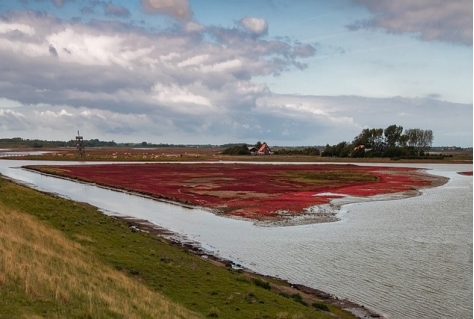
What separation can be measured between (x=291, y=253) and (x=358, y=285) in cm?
686

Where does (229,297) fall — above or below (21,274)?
below

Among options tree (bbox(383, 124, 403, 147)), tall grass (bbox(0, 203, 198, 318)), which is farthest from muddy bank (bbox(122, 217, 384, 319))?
tree (bbox(383, 124, 403, 147))

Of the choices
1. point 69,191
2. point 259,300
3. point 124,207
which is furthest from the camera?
point 69,191

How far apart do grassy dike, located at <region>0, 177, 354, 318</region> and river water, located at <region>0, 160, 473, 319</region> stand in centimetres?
301

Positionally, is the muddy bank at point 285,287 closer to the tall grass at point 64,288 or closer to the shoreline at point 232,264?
the shoreline at point 232,264

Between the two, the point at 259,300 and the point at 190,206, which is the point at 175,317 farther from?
the point at 190,206

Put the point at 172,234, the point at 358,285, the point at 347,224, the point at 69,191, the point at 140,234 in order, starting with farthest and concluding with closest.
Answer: the point at 69,191, the point at 347,224, the point at 172,234, the point at 140,234, the point at 358,285

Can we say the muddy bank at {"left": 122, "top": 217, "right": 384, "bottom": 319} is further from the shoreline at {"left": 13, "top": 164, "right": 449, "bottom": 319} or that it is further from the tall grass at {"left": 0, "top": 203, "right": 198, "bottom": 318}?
the tall grass at {"left": 0, "top": 203, "right": 198, "bottom": 318}

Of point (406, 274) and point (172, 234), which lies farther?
point (172, 234)

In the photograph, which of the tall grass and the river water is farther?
the river water

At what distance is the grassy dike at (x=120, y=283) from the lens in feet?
42.9

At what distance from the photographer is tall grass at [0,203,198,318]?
40.4 feet

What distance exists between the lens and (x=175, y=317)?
14.0 meters

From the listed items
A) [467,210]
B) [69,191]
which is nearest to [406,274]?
[467,210]
